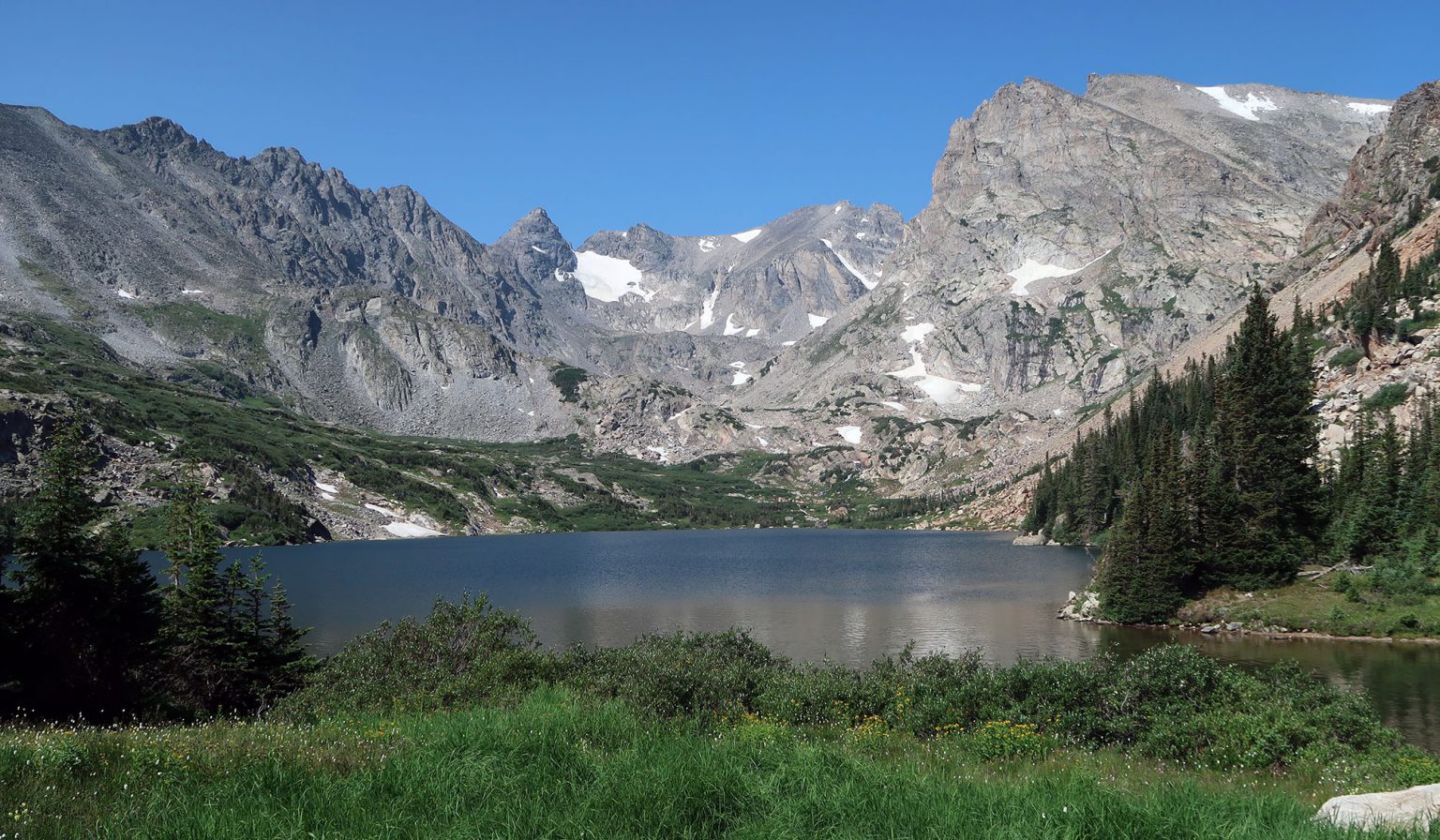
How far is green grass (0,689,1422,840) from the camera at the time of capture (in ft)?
23.3

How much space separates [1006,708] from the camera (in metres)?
21.2

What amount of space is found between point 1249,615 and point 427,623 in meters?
50.5

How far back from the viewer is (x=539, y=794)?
8.15 meters

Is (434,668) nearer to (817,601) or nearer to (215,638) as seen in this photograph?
(215,638)

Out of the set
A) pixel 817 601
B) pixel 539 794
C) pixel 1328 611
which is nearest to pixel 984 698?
pixel 539 794

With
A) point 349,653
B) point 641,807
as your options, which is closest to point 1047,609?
point 349,653

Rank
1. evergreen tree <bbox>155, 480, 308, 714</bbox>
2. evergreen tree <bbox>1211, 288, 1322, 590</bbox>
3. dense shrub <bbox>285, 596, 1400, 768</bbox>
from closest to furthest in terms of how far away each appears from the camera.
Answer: dense shrub <bbox>285, 596, 1400, 768</bbox>
evergreen tree <bbox>155, 480, 308, 714</bbox>
evergreen tree <bbox>1211, 288, 1322, 590</bbox>

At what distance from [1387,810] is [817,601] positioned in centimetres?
7244

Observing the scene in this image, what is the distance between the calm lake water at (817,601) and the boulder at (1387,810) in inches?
974

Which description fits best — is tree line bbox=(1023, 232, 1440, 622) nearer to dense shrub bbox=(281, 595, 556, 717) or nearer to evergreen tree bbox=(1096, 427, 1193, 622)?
evergreen tree bbox=(1096, 427, 1193, 622)

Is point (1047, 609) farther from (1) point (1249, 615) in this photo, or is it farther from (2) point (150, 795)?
(2) point (150, 795)

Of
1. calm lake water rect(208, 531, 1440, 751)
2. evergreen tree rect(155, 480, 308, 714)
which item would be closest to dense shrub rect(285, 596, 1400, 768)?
evergreen tree rect(155, 480, 308, 714)

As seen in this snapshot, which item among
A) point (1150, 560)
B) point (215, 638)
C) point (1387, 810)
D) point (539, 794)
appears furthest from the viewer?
point (1150, 560)

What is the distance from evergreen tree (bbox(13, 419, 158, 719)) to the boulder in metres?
29.2
